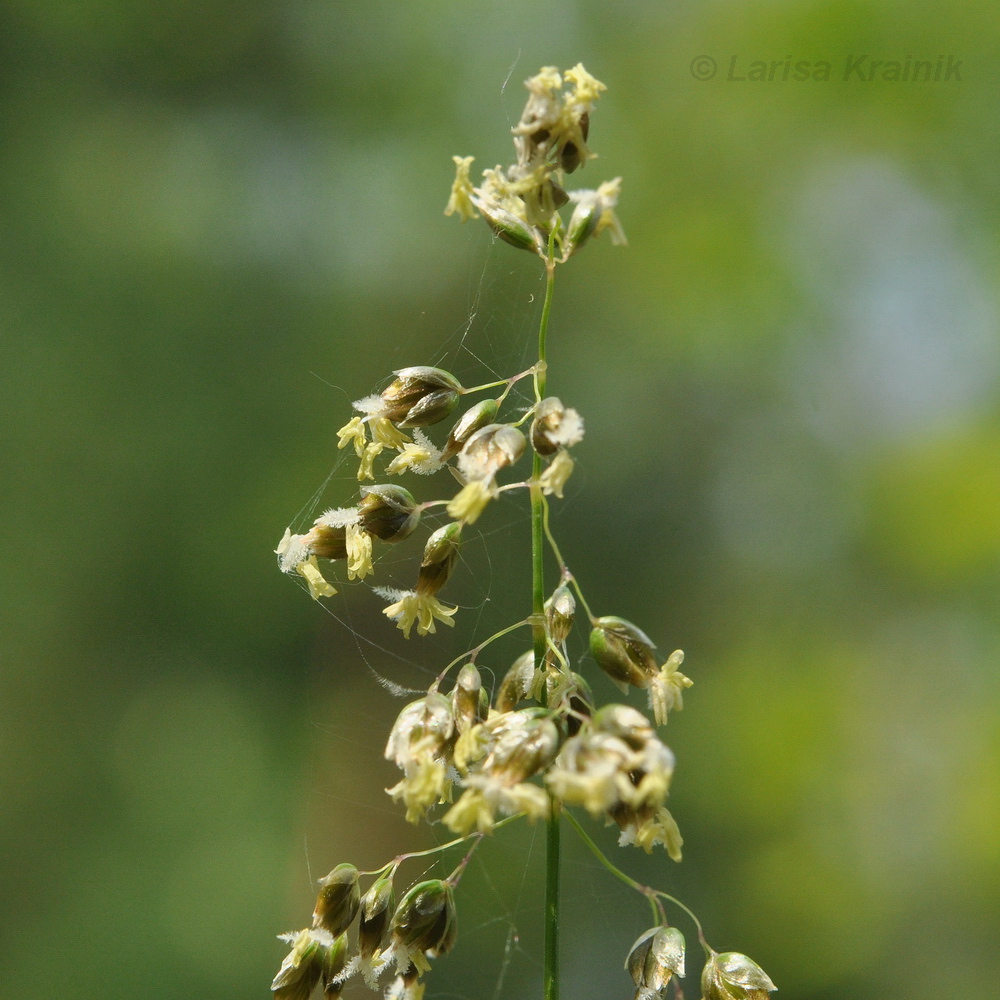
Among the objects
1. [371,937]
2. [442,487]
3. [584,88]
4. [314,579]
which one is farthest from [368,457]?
[442,487]

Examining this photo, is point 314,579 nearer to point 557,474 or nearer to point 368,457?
point 368,457

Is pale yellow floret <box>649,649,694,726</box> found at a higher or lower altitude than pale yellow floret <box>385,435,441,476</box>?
lower

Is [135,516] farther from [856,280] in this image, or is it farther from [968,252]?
[968,252]

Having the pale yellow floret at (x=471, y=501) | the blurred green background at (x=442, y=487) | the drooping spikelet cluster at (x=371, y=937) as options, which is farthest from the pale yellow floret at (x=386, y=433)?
the blurred green background at (x=442, y=487)

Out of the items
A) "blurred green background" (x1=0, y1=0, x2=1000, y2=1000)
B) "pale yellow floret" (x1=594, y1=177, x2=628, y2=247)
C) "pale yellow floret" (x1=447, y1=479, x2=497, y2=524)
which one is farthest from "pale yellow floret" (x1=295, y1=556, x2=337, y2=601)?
"blurred green background" (x1=0, y1=0, x2=1000, y2=1000)

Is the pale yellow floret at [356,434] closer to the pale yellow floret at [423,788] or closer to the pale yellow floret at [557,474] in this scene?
the pale yellow floret at [557,474]

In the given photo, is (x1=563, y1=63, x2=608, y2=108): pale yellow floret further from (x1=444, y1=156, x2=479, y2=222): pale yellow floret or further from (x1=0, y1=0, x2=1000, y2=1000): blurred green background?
(x1=0, y1=0, x2=1000, y2=1000): blurred green background

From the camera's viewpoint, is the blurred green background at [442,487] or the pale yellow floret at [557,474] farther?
the blurred green background at [442,487]
